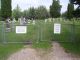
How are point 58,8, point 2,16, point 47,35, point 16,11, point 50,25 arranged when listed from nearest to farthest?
point 47,35 → point 50,25 → point 58,8 → point 2,16 → point 16,11

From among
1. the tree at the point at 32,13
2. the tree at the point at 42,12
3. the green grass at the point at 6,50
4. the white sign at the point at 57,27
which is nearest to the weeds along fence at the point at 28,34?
the white sign at the point at 57,27

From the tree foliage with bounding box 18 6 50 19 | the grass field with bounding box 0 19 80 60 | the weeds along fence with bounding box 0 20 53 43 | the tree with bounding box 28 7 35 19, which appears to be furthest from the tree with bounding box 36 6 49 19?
the grass field with bounding box 0 19 80 60

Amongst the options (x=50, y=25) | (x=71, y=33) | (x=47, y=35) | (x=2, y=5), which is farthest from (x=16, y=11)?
(x=71, y=33)

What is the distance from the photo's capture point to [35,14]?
2180 centimetres

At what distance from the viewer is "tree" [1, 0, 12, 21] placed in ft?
64.4

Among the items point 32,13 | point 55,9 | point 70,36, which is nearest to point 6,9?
point 32,13

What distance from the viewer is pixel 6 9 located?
20.2 metres

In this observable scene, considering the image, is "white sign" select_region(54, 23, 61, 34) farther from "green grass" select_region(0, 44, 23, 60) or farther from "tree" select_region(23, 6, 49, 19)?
"tree" select_region(23, 6, 49, 19)

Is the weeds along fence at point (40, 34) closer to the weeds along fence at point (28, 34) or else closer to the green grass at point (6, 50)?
A: the weeds along fence at point (28, 34)

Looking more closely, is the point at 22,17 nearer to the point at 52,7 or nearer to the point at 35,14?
the point at 35,14

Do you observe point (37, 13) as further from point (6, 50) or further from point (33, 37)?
point (6, 50)

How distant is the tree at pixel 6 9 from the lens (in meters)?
Answer: 19.6

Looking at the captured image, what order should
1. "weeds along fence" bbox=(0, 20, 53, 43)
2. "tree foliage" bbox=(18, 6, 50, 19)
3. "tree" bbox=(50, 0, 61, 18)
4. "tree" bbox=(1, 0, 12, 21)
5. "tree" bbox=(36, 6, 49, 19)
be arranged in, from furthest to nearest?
"tree foliage" bbox=(18, 6, 50, 19) < "tree" bbox=(36, 6, 49, 19) < "tree" bbox=(50, 0, 61, 18) < "tree" bbox=(1, 0, 12, 21) < "weeds along fence" bbox=(0, 20, 53, 43)

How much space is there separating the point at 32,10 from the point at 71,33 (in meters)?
6.99
